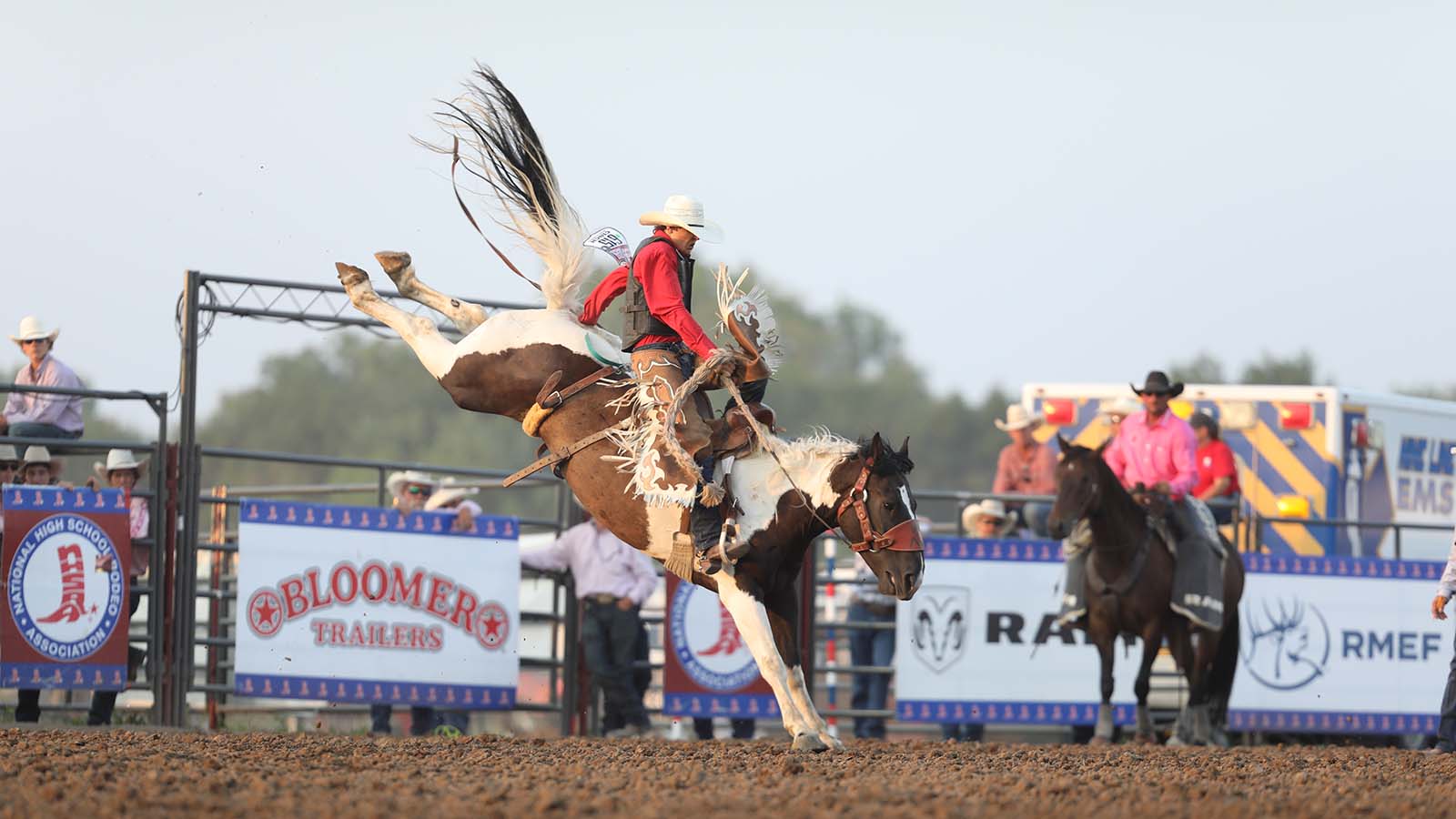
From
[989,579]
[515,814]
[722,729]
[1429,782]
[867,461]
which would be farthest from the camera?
[722,729]

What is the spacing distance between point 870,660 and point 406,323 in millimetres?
5675

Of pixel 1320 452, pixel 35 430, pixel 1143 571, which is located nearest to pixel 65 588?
pixel 35 430

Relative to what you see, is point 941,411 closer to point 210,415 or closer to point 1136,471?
point 210,415

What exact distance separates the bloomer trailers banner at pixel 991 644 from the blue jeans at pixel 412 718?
3.31 meters

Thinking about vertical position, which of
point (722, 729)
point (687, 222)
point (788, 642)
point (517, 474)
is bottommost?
point (722, 729)

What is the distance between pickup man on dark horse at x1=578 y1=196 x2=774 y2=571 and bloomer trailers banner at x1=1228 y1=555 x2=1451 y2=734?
680cm

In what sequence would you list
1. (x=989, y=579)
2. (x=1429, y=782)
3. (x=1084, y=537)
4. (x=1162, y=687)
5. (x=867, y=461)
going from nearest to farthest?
(x=1429, y=782) → (x=867, y=461) → (x=1084, y=537) → (x=989, y=579) → (x=1162, y=687)

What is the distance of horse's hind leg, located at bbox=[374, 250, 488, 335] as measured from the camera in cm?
944

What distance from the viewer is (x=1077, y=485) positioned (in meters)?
12.7

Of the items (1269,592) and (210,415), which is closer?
(1269,592)

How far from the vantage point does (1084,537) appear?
1286 cm

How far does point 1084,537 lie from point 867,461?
4300mm

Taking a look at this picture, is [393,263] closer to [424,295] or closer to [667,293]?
[424,295]

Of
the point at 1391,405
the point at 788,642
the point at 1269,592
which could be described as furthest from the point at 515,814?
the point at 1391,405
